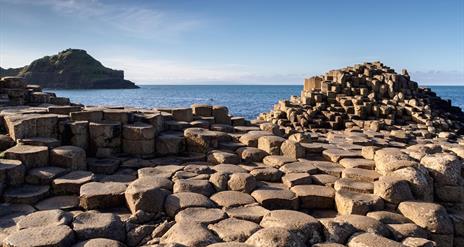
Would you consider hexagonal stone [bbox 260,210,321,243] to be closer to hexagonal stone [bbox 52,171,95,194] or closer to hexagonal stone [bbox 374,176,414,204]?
hexagonal stone [bbox 374,176,414,204]

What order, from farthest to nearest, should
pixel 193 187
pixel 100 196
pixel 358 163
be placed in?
pixel 358 163 < pixel 193 187 < pixel 100 196

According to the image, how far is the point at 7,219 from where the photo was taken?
18.2ft

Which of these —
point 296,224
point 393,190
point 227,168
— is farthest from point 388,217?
point 227,168

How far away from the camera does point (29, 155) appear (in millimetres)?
6953

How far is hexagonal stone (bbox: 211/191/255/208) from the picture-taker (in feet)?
19.7

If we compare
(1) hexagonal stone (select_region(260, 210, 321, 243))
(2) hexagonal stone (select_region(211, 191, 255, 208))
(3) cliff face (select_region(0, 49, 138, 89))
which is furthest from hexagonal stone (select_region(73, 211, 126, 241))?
(3) cliff face (select_region(0, 49, 138, 89))

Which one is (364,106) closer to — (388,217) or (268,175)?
(268,175)

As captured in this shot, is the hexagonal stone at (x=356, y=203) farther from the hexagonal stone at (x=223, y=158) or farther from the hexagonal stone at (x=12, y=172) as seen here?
the hexagonal stone at (x=12, y=172)

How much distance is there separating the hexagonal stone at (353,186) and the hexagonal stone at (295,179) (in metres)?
0.59

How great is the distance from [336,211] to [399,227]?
3.65 feet

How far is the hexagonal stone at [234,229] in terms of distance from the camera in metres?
4.87

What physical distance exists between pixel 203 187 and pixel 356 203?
8.42 ft

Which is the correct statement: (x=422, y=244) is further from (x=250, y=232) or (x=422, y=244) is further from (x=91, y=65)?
(x=91, y=65)

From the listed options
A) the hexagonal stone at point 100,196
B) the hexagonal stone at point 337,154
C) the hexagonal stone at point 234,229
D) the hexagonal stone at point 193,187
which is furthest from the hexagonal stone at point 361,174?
the hexagonal stone at point 100,196
